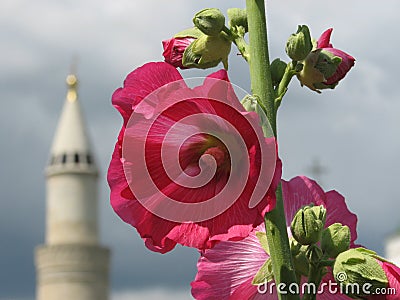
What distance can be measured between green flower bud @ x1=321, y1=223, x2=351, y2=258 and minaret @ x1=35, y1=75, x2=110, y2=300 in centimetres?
3057

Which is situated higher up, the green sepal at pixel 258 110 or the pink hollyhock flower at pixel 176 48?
the pink hollyhock flower at pixel 176 48

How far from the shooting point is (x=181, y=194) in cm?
105

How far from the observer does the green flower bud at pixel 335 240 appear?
1.12 metres

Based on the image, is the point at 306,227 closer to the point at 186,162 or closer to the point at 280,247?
the point at 280,247

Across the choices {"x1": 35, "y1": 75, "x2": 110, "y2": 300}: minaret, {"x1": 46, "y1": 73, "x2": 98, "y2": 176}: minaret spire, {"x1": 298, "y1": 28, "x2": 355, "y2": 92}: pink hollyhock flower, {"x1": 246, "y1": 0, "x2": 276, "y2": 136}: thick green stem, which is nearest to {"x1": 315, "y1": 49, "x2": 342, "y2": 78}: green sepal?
{"x1": 298, "y1": 28, "x2": 355, "y2": 92}: pink hollyhock flower

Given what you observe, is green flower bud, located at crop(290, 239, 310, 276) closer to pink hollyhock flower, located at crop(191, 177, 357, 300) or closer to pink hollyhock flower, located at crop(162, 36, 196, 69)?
pink hollyhock flower, located at crop(191, 177, 357, 300)

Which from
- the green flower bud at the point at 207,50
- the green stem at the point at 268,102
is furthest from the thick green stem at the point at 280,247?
the green flower bud at the point at 207,50

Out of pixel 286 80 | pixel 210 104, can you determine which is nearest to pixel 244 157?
pixel 210 104

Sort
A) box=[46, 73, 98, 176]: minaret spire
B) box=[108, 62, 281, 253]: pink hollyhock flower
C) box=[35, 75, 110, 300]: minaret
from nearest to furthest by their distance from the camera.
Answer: box=[108, 62, 281, 253]: pink hollyhock flower
box=[46, 73, 98, 176]: minaret spire
box=[35, 75, 110, 300]: minaret

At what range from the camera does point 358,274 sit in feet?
3.43

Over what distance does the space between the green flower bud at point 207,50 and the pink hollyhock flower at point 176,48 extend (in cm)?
1

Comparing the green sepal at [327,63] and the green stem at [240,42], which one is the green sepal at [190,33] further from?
the green sepal at [327,63]

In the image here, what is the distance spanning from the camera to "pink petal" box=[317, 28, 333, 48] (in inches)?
48.3

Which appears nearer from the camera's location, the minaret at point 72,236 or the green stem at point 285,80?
the green stem at point 285,80
